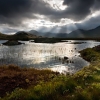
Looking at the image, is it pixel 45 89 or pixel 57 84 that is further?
pixel 57 84

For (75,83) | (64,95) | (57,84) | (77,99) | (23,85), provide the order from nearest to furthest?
(77,99), (64,95), (57,84), (75,83), (23,85)

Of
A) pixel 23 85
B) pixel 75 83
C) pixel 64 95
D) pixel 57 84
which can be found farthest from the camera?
pixel 23 85

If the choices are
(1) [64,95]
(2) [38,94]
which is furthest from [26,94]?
(1) [64,95]

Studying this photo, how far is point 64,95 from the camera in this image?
13.1 meters

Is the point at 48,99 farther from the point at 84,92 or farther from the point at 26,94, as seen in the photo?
the point at 84,92

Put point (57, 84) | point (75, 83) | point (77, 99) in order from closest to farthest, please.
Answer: point (77, 99) → point (57, 84) → point (75, 83)

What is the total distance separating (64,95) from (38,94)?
2.10m

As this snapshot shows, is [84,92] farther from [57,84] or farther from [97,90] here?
[57,84]

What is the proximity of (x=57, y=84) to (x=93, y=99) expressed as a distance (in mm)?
3470

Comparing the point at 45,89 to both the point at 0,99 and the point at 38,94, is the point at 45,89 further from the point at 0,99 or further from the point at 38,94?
the point at 0,99

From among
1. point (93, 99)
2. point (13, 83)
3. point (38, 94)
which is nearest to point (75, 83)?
point (93, 99)

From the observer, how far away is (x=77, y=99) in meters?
12.2

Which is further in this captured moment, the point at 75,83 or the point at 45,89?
the point at 75,83

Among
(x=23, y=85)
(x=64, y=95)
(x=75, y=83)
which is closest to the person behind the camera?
(x=64, y=95)
